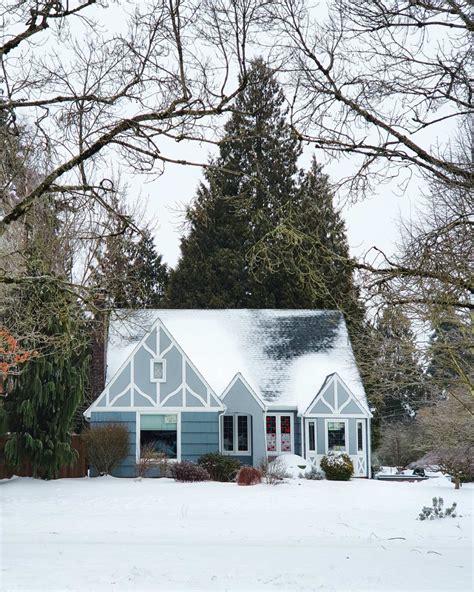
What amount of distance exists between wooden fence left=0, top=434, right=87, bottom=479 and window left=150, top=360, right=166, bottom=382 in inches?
127

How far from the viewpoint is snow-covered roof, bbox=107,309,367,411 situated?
3031 centimetres

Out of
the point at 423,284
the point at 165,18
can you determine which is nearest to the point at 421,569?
the point at 423,284

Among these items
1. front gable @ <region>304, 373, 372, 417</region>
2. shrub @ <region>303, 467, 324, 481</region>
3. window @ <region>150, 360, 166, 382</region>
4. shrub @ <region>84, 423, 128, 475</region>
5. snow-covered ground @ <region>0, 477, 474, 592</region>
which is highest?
window @ <region>150, 360, 166, 382</region>

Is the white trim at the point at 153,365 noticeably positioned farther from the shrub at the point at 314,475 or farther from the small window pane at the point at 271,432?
the shrub at the point at 314,475

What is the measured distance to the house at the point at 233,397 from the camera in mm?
28328

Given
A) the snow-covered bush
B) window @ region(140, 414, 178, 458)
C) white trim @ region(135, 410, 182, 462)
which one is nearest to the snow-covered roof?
white trim @ region(135, 410, 182, 462)

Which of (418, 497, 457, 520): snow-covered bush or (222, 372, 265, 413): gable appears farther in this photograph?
(222, 372, 265, 413): gable

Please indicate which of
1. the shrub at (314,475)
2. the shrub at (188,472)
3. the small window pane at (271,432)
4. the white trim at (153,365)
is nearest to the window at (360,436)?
the shrub at (314,475)

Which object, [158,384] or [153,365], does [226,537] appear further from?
[153,365]

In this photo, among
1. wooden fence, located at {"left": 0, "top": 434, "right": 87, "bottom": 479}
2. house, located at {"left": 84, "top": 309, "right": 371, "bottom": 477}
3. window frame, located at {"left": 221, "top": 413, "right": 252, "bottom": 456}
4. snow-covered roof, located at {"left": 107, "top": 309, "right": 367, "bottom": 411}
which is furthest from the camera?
snow-covered roof, located at {"left": 107, "top": 309, "right": 367, "bottom": 411}

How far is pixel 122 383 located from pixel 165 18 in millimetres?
21466

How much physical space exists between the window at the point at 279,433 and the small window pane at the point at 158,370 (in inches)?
169

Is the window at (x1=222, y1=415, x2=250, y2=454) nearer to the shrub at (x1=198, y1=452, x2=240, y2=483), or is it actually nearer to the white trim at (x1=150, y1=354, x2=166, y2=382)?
the shrub at (x1=198, y1=452, x2=240, y2=483)

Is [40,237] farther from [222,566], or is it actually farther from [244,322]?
[244,322]
